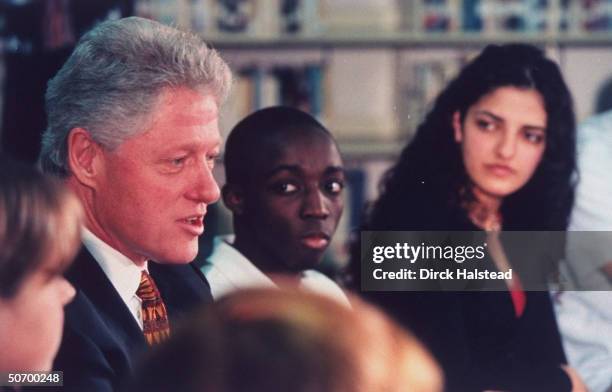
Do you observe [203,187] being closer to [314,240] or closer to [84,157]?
[84,157]

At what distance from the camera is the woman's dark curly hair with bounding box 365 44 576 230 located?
124cm

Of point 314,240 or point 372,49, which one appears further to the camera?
point 372,49

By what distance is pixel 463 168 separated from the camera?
1268 millimetres

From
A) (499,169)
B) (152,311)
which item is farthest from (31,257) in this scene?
(499,169)

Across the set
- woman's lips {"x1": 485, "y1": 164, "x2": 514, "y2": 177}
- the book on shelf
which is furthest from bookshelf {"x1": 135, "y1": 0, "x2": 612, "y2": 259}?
woman's lips {"x1": 485, "y1": 164, "x2": 514, "y2": 177}

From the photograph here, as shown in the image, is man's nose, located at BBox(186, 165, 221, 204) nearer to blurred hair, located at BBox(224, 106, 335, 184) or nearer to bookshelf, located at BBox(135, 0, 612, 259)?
blurred hair, located at BBox(224, 106, 335, 184)

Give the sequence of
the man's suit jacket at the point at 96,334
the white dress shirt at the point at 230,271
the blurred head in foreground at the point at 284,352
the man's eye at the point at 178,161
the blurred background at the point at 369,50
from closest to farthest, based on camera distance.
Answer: the blurred head in foreground at the point at 284,352, the man's suit jacket at the point at 96,334, the man's eye at the point at 178,161, the white dress shirt at the point at 230,271, the blurred background at the point at 369,50

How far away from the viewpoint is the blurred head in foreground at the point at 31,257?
548 mm

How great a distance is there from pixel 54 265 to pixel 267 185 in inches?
19.7

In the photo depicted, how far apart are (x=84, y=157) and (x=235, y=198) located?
0.26 metres

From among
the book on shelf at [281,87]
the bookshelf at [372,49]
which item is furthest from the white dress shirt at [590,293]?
the book on shelf at [281,87]

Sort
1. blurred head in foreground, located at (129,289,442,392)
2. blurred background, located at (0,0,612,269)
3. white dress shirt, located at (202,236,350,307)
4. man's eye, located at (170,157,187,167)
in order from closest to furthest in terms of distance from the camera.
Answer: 1. blurred head in foreground, located at (129,289,442,392)
2. man's eye, located at (170,157,187,167)
3. white dress shirt, located at (202,236,350,307)
4. blurred background, located at (0,0,612,269)

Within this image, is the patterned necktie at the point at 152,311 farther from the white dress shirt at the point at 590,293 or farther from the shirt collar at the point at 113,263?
the white dress shirt at the point at 590,293

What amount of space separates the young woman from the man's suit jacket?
361 mm
